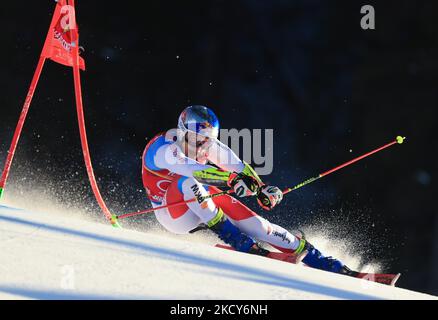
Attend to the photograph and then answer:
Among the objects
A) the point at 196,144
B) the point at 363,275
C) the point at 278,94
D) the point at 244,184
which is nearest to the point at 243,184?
the point at 244,184

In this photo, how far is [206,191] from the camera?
3.41 metres

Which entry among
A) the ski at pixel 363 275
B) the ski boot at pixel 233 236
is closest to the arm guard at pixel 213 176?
the ski boot at pixel 233 236

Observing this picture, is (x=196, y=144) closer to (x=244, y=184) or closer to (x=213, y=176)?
(x=213, y=176)

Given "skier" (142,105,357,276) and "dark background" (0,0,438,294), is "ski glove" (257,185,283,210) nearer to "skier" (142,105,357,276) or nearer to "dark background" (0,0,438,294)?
"skier" (142,105,357,276)

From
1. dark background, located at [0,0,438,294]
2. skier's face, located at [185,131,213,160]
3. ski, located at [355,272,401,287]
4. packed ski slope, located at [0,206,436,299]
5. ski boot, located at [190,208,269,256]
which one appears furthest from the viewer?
dark background, located at [0,0,438,294]

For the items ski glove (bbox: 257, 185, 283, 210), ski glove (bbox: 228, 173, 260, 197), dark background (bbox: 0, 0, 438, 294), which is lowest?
ski glove (bbox: 257, 185, 283, 210)

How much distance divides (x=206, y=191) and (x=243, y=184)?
0.24 metres

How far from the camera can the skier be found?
3.30 metres

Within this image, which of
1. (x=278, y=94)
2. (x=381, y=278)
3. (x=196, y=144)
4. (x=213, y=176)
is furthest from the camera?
(x=278, y=94)

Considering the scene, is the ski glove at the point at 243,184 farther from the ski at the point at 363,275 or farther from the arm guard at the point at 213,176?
the ski at the point at 363,275

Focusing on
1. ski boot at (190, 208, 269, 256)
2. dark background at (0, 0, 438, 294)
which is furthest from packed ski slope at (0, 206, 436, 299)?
dark background at (0, 0, 438, 294)

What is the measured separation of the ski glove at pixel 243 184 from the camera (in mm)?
3246
